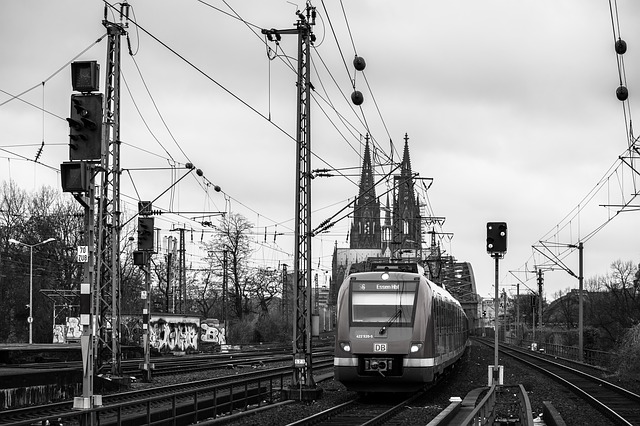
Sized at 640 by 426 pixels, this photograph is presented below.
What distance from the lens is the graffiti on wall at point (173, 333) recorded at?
57125 mm

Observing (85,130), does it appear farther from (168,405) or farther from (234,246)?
(234,246)

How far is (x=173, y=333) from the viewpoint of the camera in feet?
195

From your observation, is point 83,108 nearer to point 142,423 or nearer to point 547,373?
point 142,423

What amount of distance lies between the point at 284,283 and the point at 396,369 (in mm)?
54952

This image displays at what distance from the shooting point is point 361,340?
24125 mm

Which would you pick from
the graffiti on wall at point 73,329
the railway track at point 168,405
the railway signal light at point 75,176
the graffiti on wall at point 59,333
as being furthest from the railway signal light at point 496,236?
the graffiti on wall at point 73,329

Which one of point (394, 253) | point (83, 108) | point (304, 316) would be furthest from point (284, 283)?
point (83, 108)

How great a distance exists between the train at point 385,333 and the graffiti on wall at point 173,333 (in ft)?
109

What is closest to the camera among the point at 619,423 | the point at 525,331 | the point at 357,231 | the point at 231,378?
the point at 619,423

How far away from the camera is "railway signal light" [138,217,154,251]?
32344 millimetres

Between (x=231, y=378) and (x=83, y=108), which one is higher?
(x=83, y=108)

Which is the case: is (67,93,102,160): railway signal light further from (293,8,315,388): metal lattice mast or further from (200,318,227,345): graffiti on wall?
(200,318,227,345): graffiti on wall

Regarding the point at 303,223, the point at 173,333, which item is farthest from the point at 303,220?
the point at 173,333

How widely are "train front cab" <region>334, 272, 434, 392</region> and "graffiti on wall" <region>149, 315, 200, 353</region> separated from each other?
3316 cm
